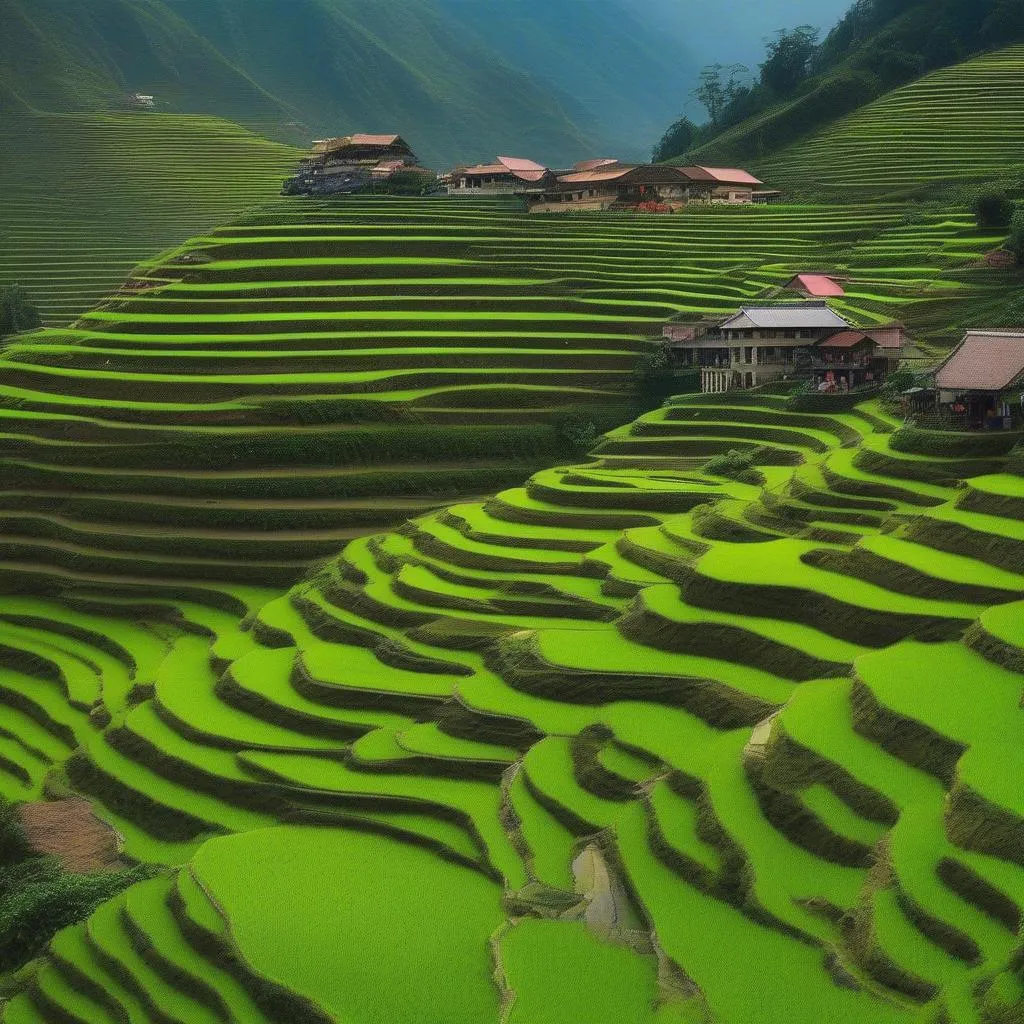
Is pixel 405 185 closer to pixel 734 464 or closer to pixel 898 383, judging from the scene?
pixel 898 383

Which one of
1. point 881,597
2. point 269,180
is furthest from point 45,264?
point 881,597

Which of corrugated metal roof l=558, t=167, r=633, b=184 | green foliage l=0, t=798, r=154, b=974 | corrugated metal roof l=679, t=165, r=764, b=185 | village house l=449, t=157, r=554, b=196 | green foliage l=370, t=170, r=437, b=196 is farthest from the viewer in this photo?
village house l=449, t=157, r=554, b=196

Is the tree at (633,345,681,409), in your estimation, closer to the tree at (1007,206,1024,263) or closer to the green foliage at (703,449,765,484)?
the green foliage at (703,449,765,484)

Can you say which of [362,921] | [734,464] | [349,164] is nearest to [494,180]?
[349,164]

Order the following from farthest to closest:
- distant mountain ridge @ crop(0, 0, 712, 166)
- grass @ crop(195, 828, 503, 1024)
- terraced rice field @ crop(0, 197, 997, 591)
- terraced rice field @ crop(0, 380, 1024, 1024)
→ distant mountain ridge @ crop(0, 0, 712, 166), terraced rice field @ crop(0, 197, 997, 591), grass @ crop(195, 828, 503, 1024), terraced rice field @ crop(0, 380, 1024, 1024)

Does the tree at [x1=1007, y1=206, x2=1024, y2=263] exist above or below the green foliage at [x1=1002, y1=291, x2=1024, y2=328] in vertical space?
above

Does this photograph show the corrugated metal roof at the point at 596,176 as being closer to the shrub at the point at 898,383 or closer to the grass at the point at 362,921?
the shrub at the point at 898,383

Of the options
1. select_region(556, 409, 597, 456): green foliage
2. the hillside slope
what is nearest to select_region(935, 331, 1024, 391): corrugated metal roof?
select_region(556, 409, 597, 456): green foliage

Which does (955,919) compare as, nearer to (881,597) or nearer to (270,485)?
(881,597)

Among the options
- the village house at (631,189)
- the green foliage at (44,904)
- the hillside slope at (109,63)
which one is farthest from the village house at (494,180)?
the green foliage at (44,904)
